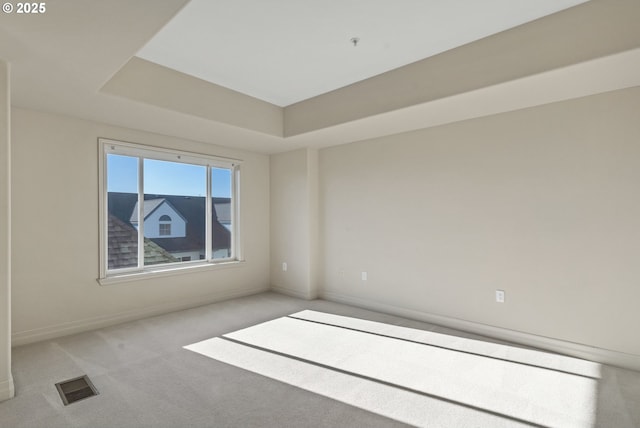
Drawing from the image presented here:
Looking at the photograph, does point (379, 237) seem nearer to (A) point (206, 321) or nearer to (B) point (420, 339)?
(B) point (420, 339)

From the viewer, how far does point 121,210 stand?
3779mm

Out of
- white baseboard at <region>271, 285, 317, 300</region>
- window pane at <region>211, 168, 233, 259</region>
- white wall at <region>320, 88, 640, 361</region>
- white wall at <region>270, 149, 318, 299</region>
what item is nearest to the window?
window pane at <region>211, 168, 233, 259</region>

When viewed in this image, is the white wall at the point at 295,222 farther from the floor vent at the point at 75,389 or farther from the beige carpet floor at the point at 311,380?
the floor vent at the point at 75,389

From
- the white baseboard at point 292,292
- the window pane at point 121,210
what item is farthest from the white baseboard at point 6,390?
the white baseboard at point 292,292

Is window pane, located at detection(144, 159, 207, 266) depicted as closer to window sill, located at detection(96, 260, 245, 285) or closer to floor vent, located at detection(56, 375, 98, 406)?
window sill, located at detection(96, 260, 245, 285)

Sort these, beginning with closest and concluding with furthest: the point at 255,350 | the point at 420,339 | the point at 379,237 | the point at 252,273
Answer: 1. the point at 255,350
2. the point at 420,339
3. the point at 379,237
4. the point at 252,273

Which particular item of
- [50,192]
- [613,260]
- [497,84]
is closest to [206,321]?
[50,192]

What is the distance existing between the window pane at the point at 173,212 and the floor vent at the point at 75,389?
1766mm

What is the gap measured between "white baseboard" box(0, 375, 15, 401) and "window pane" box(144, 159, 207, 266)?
1.90 meters

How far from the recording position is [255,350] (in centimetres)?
293

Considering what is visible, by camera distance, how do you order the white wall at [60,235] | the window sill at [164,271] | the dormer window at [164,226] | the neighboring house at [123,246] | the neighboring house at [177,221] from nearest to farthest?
1. the white wall at [60,235]
2. the window sill at [164,271]
3. the neighboring house at [123,246]
4. the neighboring house at [177,221]
5. the dormer window at [164,226]

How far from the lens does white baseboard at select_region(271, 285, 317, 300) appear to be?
15.5 feet

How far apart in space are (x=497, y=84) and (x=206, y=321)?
3.75 metres

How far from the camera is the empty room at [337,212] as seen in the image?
2.12 meters
